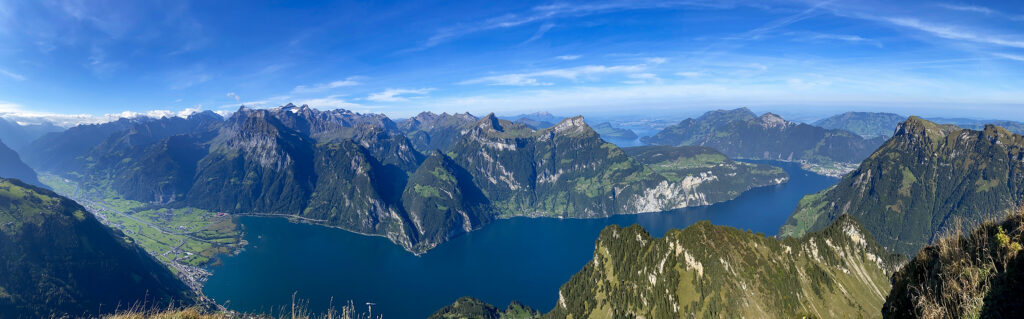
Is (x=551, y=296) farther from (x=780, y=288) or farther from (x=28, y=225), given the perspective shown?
(x=28, y=225)

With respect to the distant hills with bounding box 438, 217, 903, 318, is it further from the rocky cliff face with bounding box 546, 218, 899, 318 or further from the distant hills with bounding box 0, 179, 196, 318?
the distant hills with bounding box 0, 179, 196, 318

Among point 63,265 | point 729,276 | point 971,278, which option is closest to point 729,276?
point 729,276

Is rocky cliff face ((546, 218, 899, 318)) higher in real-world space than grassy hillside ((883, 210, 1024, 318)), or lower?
lower

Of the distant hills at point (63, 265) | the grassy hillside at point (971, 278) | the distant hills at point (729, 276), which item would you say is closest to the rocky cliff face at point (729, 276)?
the distant hills at point (729, 276)

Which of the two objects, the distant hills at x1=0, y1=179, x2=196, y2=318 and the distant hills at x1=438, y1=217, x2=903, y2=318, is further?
the distant hills at x1=0, y1=179, x2=196, y2=318

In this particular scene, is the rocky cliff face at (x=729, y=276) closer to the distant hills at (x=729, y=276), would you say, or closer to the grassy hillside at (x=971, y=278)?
the distant hills at (x=729, y=276)

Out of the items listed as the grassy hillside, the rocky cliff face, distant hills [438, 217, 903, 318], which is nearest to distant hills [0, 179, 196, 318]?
the rocky cliff face
